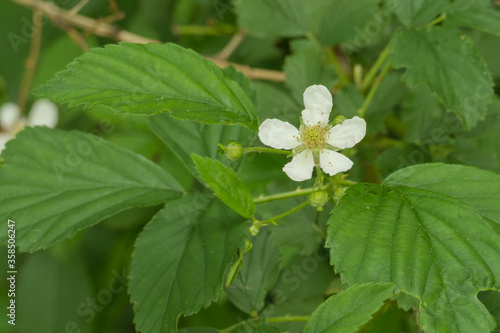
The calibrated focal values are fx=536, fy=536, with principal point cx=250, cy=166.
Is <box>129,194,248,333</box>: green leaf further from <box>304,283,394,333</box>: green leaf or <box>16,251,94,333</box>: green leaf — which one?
<box>16,251,94,333</box>: green leaf

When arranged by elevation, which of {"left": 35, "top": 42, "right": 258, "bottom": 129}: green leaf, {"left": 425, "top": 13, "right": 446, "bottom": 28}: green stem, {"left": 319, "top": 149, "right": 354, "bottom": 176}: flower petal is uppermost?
{"left": 35, "top": 42, "right": 258, "bottom": 129}: green leaf

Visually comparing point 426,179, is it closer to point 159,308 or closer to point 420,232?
point 420,232

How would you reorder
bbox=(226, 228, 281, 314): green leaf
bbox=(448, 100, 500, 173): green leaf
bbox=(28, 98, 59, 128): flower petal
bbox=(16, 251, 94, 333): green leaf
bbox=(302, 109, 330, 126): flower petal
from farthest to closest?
bbox=(16, 251, 94, 333): green leaf → bbox=(28, 98, 59, 128): flower petal → bbox=(448, 100, 500, 173): green leaf → bbox=(226, 228, 281, 314): green leaf → bbox=(302, 109, 330, 126): flower petal

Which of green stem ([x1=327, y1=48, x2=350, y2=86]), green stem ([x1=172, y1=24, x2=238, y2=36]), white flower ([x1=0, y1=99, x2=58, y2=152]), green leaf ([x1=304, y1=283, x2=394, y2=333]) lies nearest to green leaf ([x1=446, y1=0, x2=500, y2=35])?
green stem ([x1=327, y1=48, x2=350, y2=86])

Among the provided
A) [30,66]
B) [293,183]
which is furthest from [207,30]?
[293,183]

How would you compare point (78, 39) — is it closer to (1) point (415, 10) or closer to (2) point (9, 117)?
(2) point (9, 117)

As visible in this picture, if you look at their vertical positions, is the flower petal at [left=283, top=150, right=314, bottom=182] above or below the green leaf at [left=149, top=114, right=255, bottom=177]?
below

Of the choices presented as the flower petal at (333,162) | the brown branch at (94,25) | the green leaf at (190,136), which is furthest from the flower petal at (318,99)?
the brown branch at (94,25)
